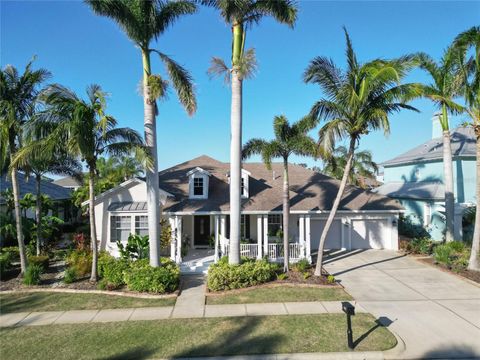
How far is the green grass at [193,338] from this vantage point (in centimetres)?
730

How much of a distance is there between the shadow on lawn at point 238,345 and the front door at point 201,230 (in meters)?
10.8

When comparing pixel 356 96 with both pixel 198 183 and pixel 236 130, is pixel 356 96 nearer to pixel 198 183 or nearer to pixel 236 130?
pixel 236 130

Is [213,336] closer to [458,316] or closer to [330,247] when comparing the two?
[458,316]

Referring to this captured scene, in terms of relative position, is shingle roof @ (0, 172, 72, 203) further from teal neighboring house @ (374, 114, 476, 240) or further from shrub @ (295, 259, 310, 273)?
teal neighboring house @ (374, 114, 476, 240)

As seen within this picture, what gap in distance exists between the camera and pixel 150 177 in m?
12.2

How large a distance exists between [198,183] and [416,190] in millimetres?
16180

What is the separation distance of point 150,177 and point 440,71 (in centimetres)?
1516

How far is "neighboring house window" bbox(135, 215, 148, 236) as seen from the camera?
16.5 m

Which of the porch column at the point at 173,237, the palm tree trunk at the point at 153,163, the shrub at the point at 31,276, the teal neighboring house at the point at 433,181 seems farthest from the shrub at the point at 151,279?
the teal neighboring house at the point at 433,181

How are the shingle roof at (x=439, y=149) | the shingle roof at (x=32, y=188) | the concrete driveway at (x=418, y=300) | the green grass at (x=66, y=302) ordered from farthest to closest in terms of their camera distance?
the shingle roof at (x=32, y=188) < the shingle roof at (x=439, y=149) < the green grass at (x=66, y=302) < the concrete driveway at (x=418, y=300)

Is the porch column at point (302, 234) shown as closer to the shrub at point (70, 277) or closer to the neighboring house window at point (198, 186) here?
the neighboring house window at point (198, 186)

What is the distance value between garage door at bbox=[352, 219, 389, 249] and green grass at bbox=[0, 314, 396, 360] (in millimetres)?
10842

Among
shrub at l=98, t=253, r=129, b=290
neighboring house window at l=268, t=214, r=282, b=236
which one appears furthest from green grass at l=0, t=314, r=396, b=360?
neighboring house window at l=268, t=214, r=282, b=236

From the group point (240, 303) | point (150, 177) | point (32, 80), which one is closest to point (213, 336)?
point (240, 303)
